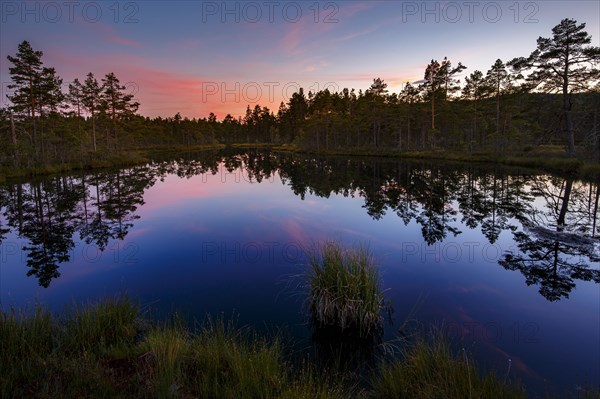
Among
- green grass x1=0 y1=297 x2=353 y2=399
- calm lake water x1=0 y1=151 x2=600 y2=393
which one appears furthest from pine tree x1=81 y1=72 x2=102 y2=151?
green grass x1=0 y1=297 x2=353 y2=399

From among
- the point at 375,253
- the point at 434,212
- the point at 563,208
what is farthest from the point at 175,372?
the point at 563,208

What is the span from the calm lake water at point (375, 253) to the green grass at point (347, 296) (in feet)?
1.64

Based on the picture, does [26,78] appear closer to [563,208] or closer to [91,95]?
[91,95]

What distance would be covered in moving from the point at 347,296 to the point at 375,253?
6074 millimetres

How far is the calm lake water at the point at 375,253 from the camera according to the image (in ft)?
25.5

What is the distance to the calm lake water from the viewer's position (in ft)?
25.5

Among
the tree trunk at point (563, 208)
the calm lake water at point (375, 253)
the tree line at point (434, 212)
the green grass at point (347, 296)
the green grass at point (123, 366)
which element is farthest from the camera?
the tree trunk at point (563, 208)

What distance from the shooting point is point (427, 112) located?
66.4 metres

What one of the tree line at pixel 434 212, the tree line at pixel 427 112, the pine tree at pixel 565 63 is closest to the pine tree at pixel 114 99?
the tree line at pixel 427 112

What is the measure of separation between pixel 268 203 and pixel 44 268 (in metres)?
15.4

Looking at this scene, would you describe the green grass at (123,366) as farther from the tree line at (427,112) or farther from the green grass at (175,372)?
the tree line at (427,112)

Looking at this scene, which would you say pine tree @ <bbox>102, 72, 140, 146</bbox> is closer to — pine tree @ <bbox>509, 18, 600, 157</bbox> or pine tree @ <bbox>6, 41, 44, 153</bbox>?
pine tree @ <bbox>6, 41, 44, 153</bbox>

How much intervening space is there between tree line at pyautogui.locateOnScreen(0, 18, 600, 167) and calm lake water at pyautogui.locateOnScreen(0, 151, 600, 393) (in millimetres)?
10517

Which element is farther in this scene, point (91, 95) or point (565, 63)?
point (91, 95)
